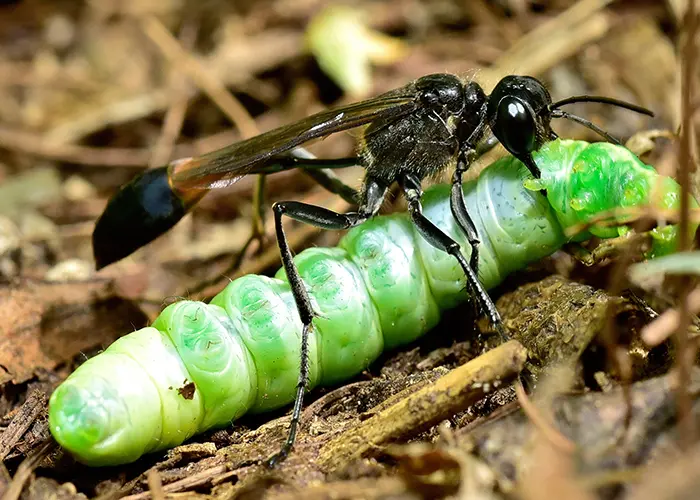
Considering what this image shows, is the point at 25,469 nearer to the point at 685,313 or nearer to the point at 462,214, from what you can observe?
the point at 462,214

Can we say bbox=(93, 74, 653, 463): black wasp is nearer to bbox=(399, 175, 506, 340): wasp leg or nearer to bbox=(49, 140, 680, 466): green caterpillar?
bbox=(399, 175, 506, 340): wasp leg

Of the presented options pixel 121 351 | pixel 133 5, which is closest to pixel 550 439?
pixel 121 351

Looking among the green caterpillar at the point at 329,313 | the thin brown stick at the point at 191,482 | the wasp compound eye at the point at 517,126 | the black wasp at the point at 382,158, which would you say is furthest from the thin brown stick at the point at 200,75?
the thin brown stick at the point at 191,482

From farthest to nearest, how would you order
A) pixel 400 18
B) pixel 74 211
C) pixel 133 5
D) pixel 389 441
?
pixel 133 5 → pixel 400 18 → pixel 74 211 → pixel 389 441

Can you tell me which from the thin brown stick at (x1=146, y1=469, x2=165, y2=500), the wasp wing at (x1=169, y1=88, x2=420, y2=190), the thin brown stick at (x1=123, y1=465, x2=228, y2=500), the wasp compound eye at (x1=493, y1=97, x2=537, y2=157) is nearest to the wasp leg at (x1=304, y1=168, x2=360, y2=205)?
the wasp wing at (x1=169, y1=88, x2=420, y2=190)

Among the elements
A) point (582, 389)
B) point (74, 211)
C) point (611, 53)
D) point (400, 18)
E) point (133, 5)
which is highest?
point (133, 5)

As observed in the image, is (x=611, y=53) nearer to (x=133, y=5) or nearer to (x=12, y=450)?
(x=133, y=5)

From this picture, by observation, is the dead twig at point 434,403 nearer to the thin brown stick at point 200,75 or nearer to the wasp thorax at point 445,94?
the wasp thorax at point 445,94
